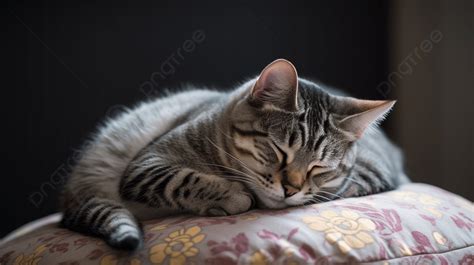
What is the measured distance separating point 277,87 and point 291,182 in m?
0.26

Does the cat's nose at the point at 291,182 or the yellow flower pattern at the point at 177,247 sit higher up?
the cat's nose at the point at 291,182

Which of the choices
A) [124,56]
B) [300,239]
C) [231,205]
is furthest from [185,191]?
[124,56]

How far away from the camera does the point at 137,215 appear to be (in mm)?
1356

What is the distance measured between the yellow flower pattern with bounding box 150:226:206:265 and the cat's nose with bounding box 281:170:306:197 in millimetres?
263

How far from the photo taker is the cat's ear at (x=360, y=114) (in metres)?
1.37

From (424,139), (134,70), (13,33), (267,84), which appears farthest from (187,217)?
(424,139)

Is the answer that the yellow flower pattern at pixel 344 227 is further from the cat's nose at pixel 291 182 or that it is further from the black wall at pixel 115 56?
the black wall at pixel 115 56

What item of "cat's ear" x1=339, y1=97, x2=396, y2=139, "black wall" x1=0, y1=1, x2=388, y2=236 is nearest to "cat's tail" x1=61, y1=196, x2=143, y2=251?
"cat's ear" x1=339, y1=97, x2=396, y2=139

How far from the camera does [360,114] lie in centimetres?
137

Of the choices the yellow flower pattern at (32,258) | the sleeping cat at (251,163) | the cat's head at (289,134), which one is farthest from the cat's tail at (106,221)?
the cat's head at (289,134)

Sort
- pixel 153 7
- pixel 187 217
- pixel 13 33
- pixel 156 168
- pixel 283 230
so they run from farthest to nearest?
pixel 153 7
pixel 13 33
pixel 156 168
pixel 187 217
pixel 283 230

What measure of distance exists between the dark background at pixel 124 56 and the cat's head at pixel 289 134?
1069mm

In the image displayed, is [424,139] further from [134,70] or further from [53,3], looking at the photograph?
[53,3]

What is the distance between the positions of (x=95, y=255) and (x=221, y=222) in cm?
29
